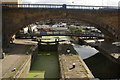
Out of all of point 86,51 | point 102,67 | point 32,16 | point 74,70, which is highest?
point 32,16

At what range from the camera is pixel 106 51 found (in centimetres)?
1955

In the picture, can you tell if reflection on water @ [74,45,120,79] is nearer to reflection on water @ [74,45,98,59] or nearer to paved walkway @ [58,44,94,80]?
reflection on water @ [74,45,98,59]

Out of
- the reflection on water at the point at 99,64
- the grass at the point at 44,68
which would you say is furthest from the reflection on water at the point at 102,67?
the grass at the point at 44,68

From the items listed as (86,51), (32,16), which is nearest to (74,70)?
(32,16)

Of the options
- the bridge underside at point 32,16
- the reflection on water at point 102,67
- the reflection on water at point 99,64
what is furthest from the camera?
the bridge underside at point 32,16

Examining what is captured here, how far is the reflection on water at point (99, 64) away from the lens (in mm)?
15759

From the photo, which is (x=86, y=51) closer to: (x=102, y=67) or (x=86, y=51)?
(x=86, y=51)

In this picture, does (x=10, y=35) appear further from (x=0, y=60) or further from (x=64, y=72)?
(x=64, y=72)

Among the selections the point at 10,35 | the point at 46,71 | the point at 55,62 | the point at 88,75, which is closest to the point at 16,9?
the point at 10,35

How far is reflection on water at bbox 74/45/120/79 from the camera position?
15.8m

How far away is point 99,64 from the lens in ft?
62.1

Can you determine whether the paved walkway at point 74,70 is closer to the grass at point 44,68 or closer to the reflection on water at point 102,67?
the grass at point 44,68

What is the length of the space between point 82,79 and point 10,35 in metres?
13.2

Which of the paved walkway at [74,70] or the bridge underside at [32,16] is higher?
the bridge underside at [32,16]
